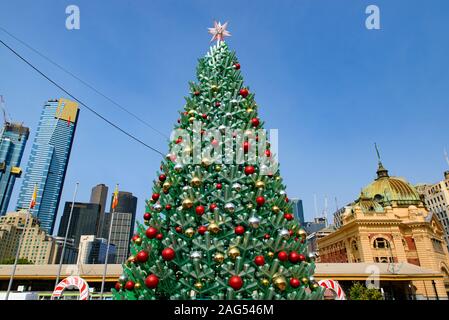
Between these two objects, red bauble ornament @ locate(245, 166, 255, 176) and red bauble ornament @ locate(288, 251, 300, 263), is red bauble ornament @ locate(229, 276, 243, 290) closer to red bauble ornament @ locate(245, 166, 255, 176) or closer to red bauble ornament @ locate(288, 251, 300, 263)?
red bauble ornament @ locate(288, 251, 300, 263)

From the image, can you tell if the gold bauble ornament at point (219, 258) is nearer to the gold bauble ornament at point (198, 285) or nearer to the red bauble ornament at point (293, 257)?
the gold bauble ornament at point (198, 285)

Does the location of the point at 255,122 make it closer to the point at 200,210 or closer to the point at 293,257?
the point at 200,210

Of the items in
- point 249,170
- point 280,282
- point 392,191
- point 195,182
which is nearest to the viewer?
point 280,282

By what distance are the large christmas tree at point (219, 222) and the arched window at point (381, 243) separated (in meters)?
43.2

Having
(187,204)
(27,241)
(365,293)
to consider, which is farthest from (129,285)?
(27,241)

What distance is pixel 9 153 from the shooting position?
151 meters

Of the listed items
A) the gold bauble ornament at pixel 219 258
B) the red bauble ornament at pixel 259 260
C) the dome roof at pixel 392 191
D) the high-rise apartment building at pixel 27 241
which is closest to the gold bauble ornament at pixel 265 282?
the red bauble ornament at pixel 259 260

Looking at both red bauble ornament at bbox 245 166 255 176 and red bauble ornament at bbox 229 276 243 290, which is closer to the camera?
red bauble ornament at bbox 229 276 243 290

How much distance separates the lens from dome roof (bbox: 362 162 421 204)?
162ft

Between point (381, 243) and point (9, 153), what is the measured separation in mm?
185306

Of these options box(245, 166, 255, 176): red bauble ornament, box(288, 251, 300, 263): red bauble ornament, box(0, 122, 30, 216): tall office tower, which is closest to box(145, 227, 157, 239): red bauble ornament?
box(245, 166, 255, 176): red bauble ornament

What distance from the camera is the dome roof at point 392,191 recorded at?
162 feet

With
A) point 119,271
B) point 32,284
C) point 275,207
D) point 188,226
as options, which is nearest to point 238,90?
point 275,207
